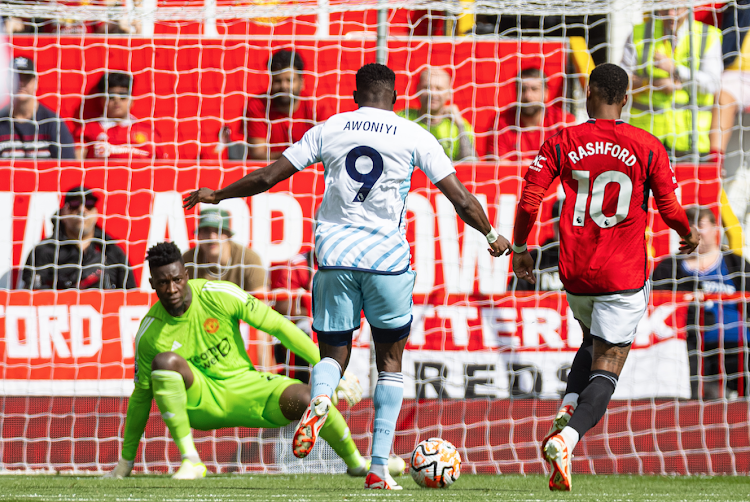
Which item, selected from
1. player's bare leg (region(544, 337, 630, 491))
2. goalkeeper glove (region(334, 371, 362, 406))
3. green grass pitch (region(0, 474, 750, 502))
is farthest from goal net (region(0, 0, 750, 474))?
player's bare leg (region(544, 337, 630, 491))

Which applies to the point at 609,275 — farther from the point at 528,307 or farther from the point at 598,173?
the point at 528,307

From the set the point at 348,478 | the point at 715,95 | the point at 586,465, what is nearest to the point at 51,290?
the point at 348,478

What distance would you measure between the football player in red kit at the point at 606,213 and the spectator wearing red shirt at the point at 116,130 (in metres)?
4.14

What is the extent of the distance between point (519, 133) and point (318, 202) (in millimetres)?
1644

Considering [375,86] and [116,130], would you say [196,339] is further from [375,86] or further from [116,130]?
[116,130]

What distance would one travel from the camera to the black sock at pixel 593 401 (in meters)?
3.47

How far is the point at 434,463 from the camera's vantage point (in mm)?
3818

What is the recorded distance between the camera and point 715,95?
279 inches

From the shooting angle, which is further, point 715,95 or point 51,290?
point 715,95

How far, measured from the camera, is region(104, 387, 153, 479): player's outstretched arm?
4812 mm

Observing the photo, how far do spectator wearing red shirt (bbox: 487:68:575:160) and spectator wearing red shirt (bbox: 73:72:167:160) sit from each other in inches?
103

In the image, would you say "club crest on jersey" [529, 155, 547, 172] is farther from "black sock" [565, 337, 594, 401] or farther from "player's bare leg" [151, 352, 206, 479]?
"player's bare leg" [151, 352, 206, 479]

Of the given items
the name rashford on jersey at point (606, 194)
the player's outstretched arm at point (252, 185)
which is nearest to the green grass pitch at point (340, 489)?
the name rashford on jersey at point (606, 194)

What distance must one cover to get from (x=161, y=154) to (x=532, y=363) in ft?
10.7
